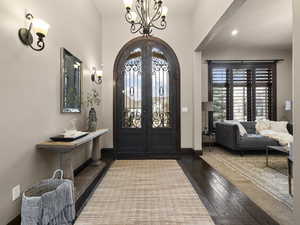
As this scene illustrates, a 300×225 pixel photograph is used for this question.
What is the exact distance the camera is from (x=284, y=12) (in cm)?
420

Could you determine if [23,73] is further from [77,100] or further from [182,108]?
[182,108]

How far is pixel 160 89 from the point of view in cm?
504

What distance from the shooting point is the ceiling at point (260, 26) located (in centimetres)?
397

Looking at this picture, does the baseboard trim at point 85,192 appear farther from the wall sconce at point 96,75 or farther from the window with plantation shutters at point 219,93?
the window with plantation shutters at point 219,93

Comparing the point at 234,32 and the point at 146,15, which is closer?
the point at 146,15

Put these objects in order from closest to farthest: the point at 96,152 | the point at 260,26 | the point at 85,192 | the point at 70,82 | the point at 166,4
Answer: the point at 85,192 → the point at 70,82 → the point at 96,152 → the point at 166,4 → the point at 260,26

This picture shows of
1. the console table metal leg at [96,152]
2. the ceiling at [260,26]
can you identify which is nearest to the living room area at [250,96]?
the ceiling at [260,26]

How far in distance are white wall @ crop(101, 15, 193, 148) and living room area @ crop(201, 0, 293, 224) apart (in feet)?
2.94

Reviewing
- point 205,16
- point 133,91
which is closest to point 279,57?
point 205,16

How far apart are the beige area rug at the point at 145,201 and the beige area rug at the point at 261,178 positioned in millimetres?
775

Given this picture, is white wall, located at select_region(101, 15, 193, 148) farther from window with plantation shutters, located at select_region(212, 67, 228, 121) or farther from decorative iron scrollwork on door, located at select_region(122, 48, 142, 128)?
window with plantation shutters, located at select_region(212, 67, 228, 121)

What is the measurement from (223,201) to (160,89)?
10.5 feet

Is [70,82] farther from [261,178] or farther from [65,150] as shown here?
[261,178]

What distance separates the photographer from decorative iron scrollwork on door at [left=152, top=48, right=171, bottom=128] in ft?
16.5
